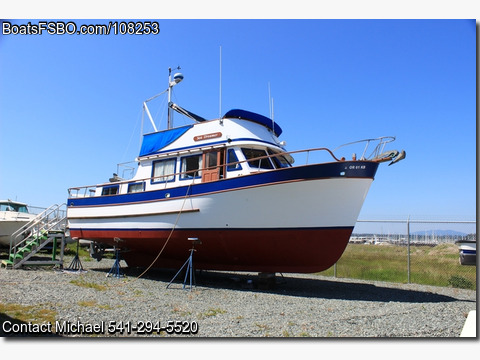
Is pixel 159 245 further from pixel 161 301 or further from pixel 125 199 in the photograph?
pixel 161 301

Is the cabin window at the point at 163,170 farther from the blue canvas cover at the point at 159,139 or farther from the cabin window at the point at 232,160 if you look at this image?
the cabin window at the point at 232,160

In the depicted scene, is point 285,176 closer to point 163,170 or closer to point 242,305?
point 242,305

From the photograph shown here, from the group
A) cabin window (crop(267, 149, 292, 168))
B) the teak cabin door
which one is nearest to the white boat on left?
the teak cabin door

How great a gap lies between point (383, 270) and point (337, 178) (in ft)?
17.1

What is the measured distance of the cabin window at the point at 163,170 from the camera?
34.1 feet

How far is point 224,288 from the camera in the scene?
30.0 feet

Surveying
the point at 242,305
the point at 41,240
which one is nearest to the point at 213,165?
the point at 242,305

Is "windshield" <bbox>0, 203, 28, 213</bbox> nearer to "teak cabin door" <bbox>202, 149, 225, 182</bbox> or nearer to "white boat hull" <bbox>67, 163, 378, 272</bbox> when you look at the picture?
"white boat hull" <bbox>67, 163, 378, 272</bbox>

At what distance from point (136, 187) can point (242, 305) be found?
600 cm

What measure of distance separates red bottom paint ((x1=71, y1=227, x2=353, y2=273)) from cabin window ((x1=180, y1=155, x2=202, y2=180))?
1.58 metres

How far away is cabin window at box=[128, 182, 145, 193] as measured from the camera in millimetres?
11086

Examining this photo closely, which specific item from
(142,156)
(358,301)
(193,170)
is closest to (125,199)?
(142,156)

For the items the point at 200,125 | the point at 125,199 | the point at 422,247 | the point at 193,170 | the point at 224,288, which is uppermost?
the point at 200,125

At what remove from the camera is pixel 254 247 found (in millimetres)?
8477
